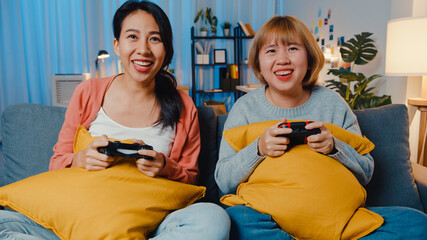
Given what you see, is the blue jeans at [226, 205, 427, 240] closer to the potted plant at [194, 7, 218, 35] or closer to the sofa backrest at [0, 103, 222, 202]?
the sofa backrest at [0, 103, 222, 202]

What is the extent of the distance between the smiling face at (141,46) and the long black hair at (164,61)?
2cm

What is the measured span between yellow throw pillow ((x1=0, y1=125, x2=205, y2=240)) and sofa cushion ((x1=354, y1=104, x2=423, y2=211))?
2.98ft

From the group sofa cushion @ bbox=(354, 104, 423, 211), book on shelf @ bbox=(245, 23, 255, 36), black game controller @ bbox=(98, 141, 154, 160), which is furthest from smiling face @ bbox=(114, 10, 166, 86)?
book on shelf @ bbox=(245, 23, 255, 36)

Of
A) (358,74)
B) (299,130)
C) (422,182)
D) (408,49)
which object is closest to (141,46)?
(299,130)

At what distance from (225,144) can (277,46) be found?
0.43 metres

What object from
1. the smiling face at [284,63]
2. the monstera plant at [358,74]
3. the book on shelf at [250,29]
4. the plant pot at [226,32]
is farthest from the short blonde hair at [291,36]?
the plant pot at [226,32]

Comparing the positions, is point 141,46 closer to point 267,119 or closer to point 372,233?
point 267,119

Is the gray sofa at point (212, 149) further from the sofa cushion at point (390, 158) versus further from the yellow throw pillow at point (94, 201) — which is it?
A: the yellow throw pillow at point (94, 201)

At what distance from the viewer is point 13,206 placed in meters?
1.01

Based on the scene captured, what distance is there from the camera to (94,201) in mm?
971

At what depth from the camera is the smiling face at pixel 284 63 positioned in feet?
4.06

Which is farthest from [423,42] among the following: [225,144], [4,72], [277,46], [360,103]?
[4,72]

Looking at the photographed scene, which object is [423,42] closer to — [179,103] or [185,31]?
[179,103]

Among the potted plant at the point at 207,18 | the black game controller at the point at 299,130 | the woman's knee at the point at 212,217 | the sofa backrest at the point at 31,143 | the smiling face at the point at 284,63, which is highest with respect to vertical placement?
the potted plant at the point at 207,18
